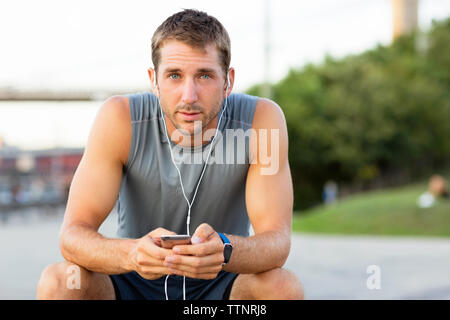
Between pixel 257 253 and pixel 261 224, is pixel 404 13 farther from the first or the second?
pixel 257 253

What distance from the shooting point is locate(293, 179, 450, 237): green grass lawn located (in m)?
12.5

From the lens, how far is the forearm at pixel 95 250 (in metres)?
2.08

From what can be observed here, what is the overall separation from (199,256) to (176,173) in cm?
57

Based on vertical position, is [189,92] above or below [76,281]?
above

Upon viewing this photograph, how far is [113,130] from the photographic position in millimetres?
2389

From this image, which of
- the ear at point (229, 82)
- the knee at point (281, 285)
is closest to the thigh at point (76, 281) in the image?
the knee at point (281, 285)

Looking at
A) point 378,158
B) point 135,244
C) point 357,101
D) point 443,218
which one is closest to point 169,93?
point 135,244

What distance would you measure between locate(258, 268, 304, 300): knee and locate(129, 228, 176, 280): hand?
386 millimetres

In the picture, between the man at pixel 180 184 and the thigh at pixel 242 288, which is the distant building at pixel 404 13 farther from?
the thigh at pixel 242 288

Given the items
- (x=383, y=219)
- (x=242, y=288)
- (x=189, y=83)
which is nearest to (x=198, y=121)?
(x=189, y=83)

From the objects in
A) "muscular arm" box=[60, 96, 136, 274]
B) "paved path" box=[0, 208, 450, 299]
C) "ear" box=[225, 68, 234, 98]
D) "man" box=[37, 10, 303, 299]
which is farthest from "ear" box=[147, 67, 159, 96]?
"paved path" box=[0, 208, 450, 299]

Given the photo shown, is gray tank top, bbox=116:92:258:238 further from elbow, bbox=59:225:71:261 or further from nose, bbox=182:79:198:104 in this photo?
elbow, bbox=59:225:71:261

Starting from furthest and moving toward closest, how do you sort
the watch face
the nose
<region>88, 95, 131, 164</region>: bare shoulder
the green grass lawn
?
the green grass lawn, <region>88, 95, 131, 164</region>: bare shoulder, the nose, the watch face

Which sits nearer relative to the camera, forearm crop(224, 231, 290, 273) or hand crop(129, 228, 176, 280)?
hand crop(129, 228, 176, 280)
